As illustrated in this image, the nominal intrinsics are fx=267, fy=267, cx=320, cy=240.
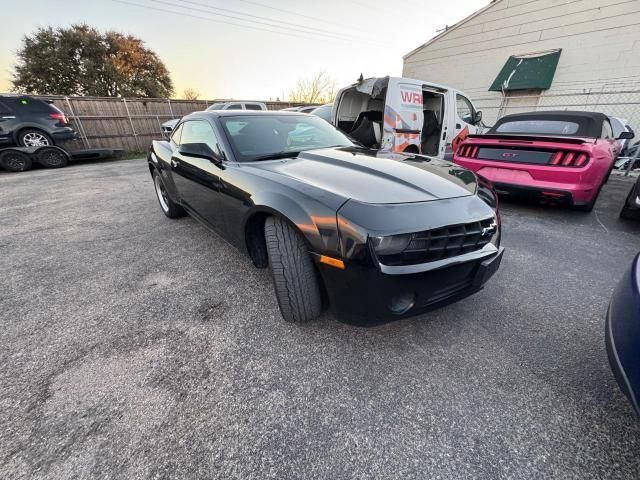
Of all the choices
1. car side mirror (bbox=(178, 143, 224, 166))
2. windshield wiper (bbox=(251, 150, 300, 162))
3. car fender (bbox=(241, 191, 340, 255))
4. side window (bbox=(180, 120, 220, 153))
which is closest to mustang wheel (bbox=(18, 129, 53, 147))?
side window (bbox=(180, 120, 220, 153))

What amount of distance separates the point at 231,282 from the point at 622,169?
Result: 10864 millimetres

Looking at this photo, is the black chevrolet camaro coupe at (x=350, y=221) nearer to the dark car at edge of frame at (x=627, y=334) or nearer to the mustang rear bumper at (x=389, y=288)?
the mustang rear bumper at (x=389, y=288)

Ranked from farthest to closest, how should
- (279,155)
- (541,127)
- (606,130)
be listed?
(541,127) → (606,130) → (279,155)

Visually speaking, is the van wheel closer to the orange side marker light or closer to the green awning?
the orange side marker light

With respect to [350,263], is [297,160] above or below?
above

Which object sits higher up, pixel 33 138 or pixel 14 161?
pixel 33 138

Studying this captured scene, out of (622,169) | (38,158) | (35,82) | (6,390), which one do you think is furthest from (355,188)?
(35,82)

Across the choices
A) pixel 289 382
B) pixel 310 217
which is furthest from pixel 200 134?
pixel 289 382

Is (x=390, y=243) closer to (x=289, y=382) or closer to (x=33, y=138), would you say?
(x=289, y=382)

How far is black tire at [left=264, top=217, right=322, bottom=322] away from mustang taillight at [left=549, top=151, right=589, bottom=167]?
3583 mm

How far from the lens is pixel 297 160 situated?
208cm

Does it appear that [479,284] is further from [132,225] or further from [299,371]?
[132,225]

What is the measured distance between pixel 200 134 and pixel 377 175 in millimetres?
1882

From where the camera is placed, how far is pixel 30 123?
25.3 ft
